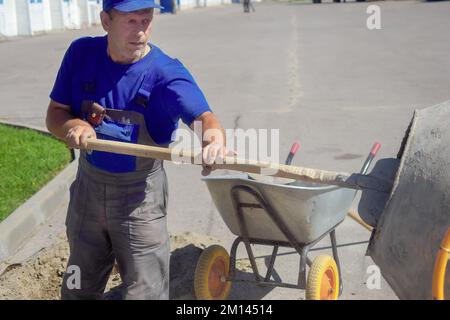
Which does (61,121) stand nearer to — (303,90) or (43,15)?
(303,90)

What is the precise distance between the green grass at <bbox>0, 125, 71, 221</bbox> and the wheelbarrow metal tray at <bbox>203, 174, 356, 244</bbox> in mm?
2287

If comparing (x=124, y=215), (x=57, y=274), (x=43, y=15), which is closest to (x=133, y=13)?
(x=124, y=215)

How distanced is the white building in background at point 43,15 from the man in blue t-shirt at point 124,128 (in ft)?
61.0

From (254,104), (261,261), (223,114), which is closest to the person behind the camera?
(261,261)

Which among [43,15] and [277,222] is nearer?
[277,222]

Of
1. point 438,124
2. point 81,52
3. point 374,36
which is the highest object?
point 81,52

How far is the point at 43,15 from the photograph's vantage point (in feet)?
89.6

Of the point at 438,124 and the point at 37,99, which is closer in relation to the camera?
the point at 438,124

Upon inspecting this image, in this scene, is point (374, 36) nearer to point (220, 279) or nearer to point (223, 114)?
point (223, 114)

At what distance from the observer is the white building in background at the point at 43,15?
79.7 ft

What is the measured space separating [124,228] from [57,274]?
166cm

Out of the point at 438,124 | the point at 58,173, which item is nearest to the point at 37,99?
the point at 58,173

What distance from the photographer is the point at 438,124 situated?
271 cm

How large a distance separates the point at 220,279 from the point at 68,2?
89.6 feet
